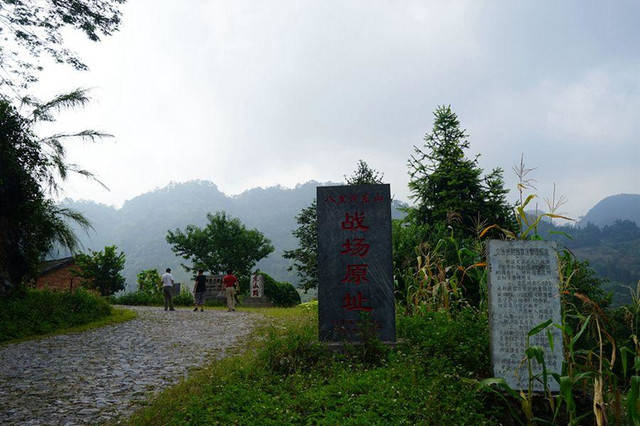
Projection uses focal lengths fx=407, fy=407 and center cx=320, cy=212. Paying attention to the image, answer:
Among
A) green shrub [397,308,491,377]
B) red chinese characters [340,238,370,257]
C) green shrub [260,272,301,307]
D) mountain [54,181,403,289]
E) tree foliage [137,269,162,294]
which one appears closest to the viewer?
green shrub [397,308,491,377]

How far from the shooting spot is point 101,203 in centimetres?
18250

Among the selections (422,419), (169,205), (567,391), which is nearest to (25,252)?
(422,419)

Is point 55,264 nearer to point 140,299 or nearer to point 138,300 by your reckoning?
point 138,300

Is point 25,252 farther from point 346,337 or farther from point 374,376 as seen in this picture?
point 374,376

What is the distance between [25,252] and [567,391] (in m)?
15.2

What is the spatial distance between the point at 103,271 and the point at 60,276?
266 cm

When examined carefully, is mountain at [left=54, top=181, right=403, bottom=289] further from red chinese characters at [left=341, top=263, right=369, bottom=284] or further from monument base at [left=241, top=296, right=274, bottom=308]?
red chinese characters at [left=341, top=263, right=369, bottom=284]

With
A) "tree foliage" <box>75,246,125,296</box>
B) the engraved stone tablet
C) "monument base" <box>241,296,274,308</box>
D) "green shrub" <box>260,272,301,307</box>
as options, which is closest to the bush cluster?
"tree foliage" <box>75,246,125,296</box>

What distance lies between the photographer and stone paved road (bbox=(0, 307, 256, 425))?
4.96m

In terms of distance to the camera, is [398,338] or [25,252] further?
[25,252]

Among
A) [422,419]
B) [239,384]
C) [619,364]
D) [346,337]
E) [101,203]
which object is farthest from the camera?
[101,203]

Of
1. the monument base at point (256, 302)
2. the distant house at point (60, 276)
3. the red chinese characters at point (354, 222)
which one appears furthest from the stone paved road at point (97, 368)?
the distant house at point (60, 276)

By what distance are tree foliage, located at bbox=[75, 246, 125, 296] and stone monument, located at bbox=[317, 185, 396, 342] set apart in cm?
2463

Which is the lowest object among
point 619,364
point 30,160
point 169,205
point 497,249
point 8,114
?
point 619,364
